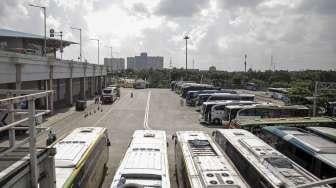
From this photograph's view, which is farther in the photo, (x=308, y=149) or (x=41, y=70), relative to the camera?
(x=41, y=70)

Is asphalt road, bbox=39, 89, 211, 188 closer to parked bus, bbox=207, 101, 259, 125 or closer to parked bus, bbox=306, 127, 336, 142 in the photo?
parked bus, bbox=207, 101, 259, 125

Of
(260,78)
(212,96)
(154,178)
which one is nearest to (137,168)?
(154,178)

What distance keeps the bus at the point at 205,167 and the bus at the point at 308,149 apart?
168 inches

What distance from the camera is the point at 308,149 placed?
17.7 metres

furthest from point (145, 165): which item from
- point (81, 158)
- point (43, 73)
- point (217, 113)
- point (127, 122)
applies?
point (43, 73)

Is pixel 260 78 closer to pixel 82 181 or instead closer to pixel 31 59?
pixel 31 59

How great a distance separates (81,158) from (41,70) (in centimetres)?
2811

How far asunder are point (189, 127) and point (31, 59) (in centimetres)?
1660

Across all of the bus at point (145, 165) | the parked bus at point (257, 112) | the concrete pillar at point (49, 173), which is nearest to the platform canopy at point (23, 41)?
the parked bus at point (257, 112)

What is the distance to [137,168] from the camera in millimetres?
12906

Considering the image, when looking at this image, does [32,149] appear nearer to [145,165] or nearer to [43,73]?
[145,165]

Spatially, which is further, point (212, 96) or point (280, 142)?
point (212, 96)

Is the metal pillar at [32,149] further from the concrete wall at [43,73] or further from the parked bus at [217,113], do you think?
the parked bus at [217,113]

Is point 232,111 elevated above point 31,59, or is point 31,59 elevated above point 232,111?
point 31,59
